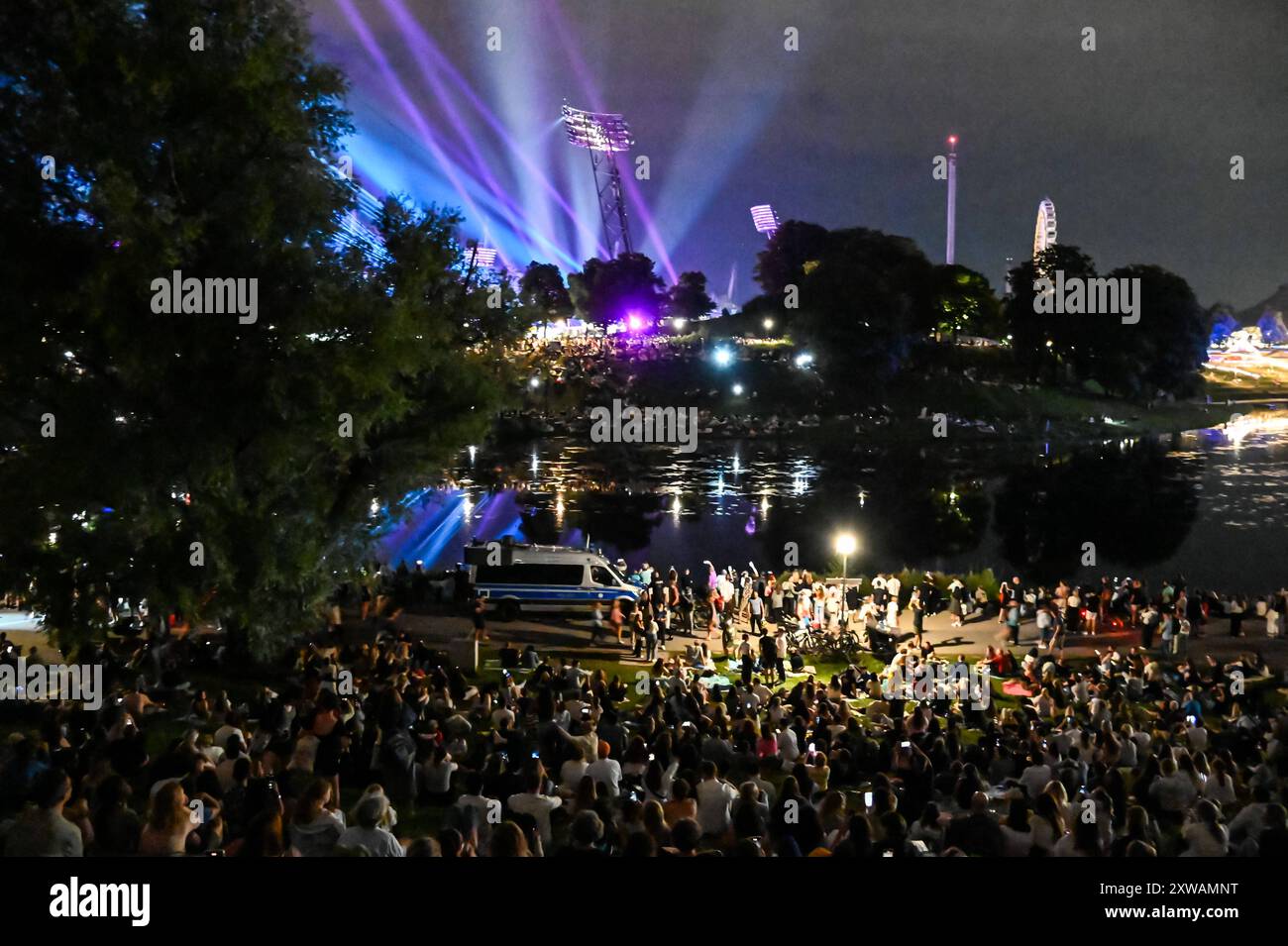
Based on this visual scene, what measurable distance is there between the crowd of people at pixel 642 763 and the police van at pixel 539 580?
18.4ft

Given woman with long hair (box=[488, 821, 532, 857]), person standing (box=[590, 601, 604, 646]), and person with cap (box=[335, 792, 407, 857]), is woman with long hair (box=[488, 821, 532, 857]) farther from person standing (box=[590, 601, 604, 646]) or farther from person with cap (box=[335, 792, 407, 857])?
person standing (box=[590, 601, 604, 646])

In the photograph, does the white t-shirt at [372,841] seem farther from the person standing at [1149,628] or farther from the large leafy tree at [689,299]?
the large leafy tree at [689,299]

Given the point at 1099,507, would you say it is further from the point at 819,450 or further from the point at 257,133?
the point at 257,133

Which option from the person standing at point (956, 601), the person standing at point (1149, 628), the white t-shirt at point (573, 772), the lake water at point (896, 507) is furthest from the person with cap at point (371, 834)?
the person standing at point (956, 601)

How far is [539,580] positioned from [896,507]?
44186 mm

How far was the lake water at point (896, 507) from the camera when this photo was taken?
5016 cm

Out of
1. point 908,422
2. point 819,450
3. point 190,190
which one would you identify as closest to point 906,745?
point 190,190

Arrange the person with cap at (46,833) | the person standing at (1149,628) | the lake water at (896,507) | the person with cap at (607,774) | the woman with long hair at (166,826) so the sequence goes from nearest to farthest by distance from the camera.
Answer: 1. the person with cap at (46,833)
2. the woman with long hair at (166,826)
3. the person with cap at (607,774)
4. the person standing at (1149,628)
5. the lake water at (896,507)

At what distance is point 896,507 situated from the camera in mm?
66750

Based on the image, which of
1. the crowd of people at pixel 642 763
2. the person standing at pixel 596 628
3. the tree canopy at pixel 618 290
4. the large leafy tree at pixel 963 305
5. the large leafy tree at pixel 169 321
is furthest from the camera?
the tree canopy at pixel 618 290

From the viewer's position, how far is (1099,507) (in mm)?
65500

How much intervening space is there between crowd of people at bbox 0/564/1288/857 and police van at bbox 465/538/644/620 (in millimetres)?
5609

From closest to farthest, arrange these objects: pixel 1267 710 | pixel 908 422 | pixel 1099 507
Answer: pixel 1267 710 < pixel 1099 507 < pixel 908 422
